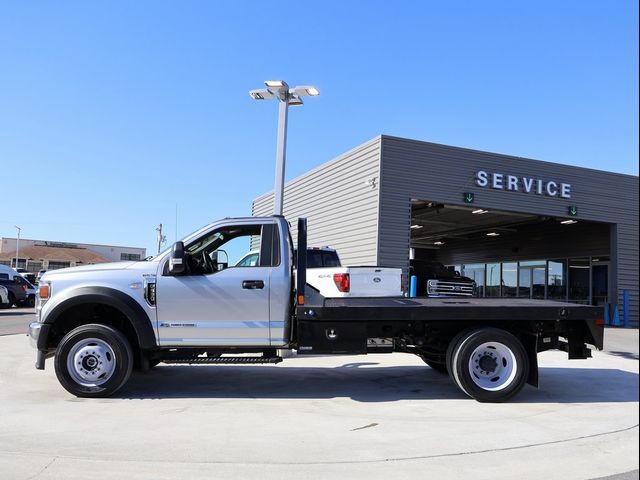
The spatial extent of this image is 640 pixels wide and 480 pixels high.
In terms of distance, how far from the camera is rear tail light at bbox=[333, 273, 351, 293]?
902 cm

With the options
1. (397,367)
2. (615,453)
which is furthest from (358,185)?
(615,453)

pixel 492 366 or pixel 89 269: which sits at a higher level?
pixel 89 269

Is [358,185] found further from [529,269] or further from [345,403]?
[529,269]

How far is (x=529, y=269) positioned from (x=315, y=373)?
68.2 ft

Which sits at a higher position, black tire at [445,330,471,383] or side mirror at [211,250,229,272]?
side mirror at [211,250,229,272]

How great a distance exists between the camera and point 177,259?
6.80m

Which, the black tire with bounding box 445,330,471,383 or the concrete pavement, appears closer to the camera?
the concrete pavement

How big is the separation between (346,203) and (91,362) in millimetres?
12206

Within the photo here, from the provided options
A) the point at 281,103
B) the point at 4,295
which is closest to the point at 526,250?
the point at 281,103

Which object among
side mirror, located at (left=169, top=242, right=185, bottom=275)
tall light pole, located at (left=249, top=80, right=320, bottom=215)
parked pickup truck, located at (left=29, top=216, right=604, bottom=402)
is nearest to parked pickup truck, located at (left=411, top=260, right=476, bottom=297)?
tall light pole, located at (left=249, top=80, right=320, bottom=215)

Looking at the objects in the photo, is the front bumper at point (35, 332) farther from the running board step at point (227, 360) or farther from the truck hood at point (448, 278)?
the truck hood at point (448, 278)

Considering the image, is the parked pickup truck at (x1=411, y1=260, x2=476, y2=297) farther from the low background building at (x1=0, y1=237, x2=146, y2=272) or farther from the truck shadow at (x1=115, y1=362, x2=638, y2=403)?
the low background building at (x1=0, y1=237, x2=146, y2=272)

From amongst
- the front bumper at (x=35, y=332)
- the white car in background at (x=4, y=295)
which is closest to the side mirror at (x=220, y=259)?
the front bumper at (x=35, y=332)

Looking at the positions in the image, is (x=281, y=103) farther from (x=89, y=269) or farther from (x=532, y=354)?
(x=532, y=354)
